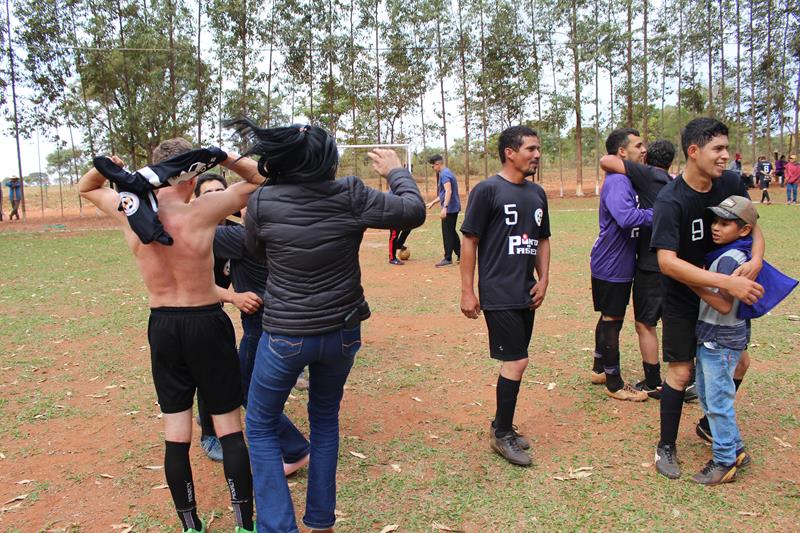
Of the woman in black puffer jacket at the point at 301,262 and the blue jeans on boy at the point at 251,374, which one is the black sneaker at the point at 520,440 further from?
the woman in black puffer jacket at the point at 301,262

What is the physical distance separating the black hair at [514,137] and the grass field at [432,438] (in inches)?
74.1

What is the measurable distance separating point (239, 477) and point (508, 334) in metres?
1.70

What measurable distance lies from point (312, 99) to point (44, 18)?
11.4 m

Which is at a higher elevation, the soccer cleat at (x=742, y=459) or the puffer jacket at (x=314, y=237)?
the puffer jacket at (x=314, y=237)

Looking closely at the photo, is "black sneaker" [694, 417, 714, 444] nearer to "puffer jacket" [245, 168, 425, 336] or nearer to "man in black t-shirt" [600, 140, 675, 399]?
"man in black t-shirt" [600, 140, 675, 399]

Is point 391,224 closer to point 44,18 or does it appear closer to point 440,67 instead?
point 44,18

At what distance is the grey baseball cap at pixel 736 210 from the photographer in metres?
3.13

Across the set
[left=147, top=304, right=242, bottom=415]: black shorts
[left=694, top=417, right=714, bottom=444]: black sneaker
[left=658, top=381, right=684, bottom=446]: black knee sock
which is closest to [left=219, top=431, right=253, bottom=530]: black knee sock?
[left=147, top=304, right=242, bottom=415]: black shorts

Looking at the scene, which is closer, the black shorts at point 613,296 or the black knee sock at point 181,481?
the black knee sock at point 181,481

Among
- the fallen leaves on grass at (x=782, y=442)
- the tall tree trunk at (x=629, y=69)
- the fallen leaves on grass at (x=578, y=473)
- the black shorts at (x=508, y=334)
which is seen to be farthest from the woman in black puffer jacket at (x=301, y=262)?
the tall tree trunk at (x=629, y=69)

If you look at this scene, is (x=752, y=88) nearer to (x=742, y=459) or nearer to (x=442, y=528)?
(x=742, y=459)

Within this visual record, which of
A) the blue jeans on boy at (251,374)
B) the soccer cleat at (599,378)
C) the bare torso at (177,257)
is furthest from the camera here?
the soccer cleat at (599,378)

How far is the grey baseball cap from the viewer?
313 cm

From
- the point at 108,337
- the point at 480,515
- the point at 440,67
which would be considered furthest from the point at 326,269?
the point at 440,67
